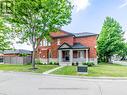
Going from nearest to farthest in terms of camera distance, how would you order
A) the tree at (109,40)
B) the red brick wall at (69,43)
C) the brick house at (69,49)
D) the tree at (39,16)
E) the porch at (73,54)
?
the tree at (39,16) → the porch at (73,54) → the brick house at (69,49) → the red brick wall at (69,43) → the tree at (109,40)

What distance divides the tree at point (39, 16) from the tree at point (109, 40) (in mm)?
27313

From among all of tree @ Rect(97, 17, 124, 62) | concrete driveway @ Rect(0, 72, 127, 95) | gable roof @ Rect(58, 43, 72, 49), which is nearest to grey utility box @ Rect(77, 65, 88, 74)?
concrete driveway @ Rect(0, 72, 127, 95)

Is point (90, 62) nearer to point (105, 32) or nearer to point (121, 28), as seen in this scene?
point (105, 32)

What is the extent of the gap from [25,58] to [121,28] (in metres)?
30.7

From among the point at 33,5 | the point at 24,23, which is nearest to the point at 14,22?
the point at 24,23

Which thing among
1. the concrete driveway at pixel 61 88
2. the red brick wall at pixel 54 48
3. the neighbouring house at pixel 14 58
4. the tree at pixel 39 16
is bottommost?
the concrete driveway at pixel 61 88

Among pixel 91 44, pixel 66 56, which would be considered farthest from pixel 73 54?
pixel 91 44

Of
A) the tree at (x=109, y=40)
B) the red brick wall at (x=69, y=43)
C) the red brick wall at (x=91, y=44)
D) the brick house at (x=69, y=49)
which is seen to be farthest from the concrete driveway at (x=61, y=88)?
the tree at (x=109, y=40)

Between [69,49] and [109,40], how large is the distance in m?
18.1

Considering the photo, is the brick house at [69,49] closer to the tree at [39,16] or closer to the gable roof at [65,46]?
the gable roof at [65,46]

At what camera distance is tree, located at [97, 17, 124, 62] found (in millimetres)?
53862

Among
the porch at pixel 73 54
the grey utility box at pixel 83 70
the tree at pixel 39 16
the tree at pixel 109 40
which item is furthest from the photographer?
the tree at pixel 109 40

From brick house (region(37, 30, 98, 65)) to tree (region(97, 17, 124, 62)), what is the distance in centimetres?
1444

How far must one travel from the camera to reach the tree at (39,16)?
27.6 m
